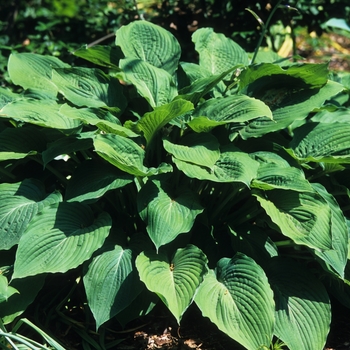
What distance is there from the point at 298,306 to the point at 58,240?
114 centimetres

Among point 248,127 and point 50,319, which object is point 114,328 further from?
point 248,127

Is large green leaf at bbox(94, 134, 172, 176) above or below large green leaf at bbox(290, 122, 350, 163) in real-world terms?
above

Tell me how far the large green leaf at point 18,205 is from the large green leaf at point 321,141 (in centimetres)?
124

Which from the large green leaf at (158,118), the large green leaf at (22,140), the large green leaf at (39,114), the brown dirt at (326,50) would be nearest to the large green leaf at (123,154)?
the large green leaf at (158,118)

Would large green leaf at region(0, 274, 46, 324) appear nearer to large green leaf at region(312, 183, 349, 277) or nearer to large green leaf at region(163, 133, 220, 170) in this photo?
large green leaf at region(163, 133, 220, 170)

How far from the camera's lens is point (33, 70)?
372 cm

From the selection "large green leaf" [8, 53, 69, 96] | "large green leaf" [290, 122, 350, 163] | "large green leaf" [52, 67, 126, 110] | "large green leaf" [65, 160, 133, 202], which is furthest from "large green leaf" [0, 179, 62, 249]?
"large green leaf" [290, 122, 350, 163]

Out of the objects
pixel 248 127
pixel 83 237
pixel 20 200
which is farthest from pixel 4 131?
pixel 248 127

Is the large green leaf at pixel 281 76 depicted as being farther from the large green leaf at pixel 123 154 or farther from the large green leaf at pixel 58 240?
the large green leaf at pixel 58 240

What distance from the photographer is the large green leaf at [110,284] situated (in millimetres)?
2820

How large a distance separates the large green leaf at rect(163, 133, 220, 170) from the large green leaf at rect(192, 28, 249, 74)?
72cm

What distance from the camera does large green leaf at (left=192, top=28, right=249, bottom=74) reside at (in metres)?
3.81

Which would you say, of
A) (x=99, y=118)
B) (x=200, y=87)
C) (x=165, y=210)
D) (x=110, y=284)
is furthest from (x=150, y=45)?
(x=110, y=284)

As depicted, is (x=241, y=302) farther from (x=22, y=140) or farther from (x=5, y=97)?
(x=5, y=97)
